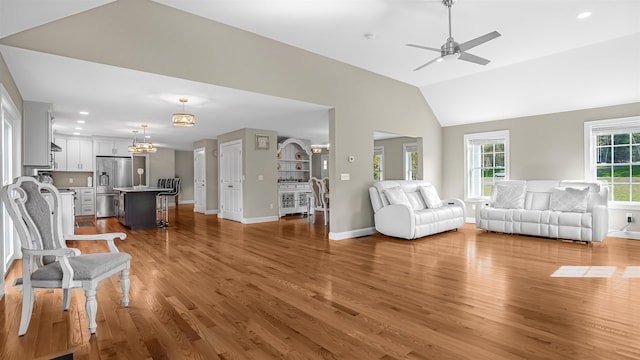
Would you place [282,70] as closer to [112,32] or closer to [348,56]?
Result: [348,56]

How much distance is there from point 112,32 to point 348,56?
336 centimetres

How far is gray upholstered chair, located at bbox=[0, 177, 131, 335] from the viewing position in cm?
230

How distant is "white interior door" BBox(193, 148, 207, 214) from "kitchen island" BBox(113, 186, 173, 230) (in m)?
2.48

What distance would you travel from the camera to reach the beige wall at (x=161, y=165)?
40.8ft

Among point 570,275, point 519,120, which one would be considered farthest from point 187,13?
point 519,120

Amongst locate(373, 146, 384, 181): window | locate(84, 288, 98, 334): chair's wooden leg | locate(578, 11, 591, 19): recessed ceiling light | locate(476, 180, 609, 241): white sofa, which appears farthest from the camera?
locate(373, 146, 384, 181): window

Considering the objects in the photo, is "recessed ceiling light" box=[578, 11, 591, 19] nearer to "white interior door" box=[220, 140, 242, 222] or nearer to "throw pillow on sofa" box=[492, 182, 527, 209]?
"throw pillow on sofa" box=[492, 182, 527, 209]

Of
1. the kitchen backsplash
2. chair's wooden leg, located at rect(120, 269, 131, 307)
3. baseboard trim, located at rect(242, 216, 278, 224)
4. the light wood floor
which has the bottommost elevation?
the light wood floor

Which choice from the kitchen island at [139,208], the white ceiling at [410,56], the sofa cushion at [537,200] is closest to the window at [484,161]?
the white ceiling at [410,56]

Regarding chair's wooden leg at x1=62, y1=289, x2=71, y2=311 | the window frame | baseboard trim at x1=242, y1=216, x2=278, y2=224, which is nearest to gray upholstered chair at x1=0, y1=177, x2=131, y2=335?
chair's wooden leg at x1=62, y1=289, x2=71, y2=311

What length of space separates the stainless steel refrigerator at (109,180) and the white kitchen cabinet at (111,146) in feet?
0.53

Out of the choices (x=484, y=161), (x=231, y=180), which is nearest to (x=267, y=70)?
(x=231, y=180)

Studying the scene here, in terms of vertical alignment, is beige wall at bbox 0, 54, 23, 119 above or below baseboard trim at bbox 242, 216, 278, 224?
above

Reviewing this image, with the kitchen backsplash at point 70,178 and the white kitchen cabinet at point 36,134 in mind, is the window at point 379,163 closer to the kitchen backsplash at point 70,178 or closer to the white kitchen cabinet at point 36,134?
the white kitchen cabinet at point 36,134
